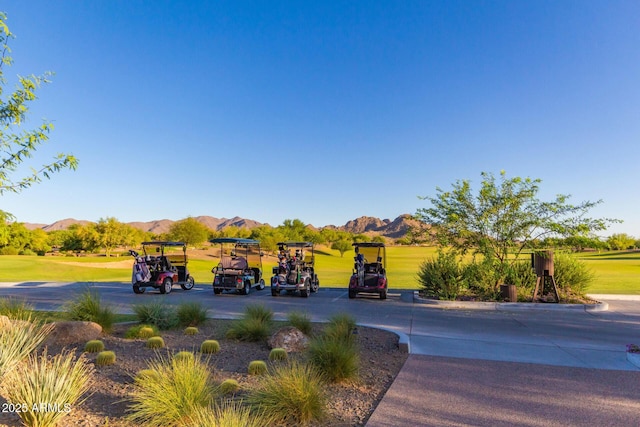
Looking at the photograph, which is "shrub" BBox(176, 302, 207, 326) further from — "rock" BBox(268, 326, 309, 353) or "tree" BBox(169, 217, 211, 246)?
"tree" BBox(169, 217, 211, 246)

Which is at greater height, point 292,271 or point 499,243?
point 499,243

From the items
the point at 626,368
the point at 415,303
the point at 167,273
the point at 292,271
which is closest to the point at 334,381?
the point at 626,368

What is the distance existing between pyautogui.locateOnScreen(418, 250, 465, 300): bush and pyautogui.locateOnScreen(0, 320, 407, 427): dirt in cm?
594

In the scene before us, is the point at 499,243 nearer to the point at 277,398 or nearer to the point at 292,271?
the point at 292,271

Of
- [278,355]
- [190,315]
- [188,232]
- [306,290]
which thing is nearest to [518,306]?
[306,290]

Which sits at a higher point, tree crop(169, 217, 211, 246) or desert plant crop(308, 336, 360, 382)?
tree crop(169, 217, 211, 246)

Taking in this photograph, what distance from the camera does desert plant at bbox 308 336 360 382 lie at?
4.91 m

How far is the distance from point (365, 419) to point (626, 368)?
4520 mm

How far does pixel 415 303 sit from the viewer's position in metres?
13.2

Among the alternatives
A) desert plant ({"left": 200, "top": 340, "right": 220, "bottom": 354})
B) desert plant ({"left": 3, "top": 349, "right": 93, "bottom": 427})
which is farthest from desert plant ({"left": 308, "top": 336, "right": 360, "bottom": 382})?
desert plant ({"left": 3, "top": 349, "right": 93, "bottom": 427})

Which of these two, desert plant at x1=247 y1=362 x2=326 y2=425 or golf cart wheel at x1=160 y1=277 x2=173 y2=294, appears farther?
golf cart wheel at x1=160 y1=277 x2=173 y2=294

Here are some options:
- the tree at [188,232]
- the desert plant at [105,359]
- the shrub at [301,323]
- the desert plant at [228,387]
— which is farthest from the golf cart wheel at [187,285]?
the tree at [188,232]

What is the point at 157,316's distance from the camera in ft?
26.8

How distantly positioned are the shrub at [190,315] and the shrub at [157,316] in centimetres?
13
